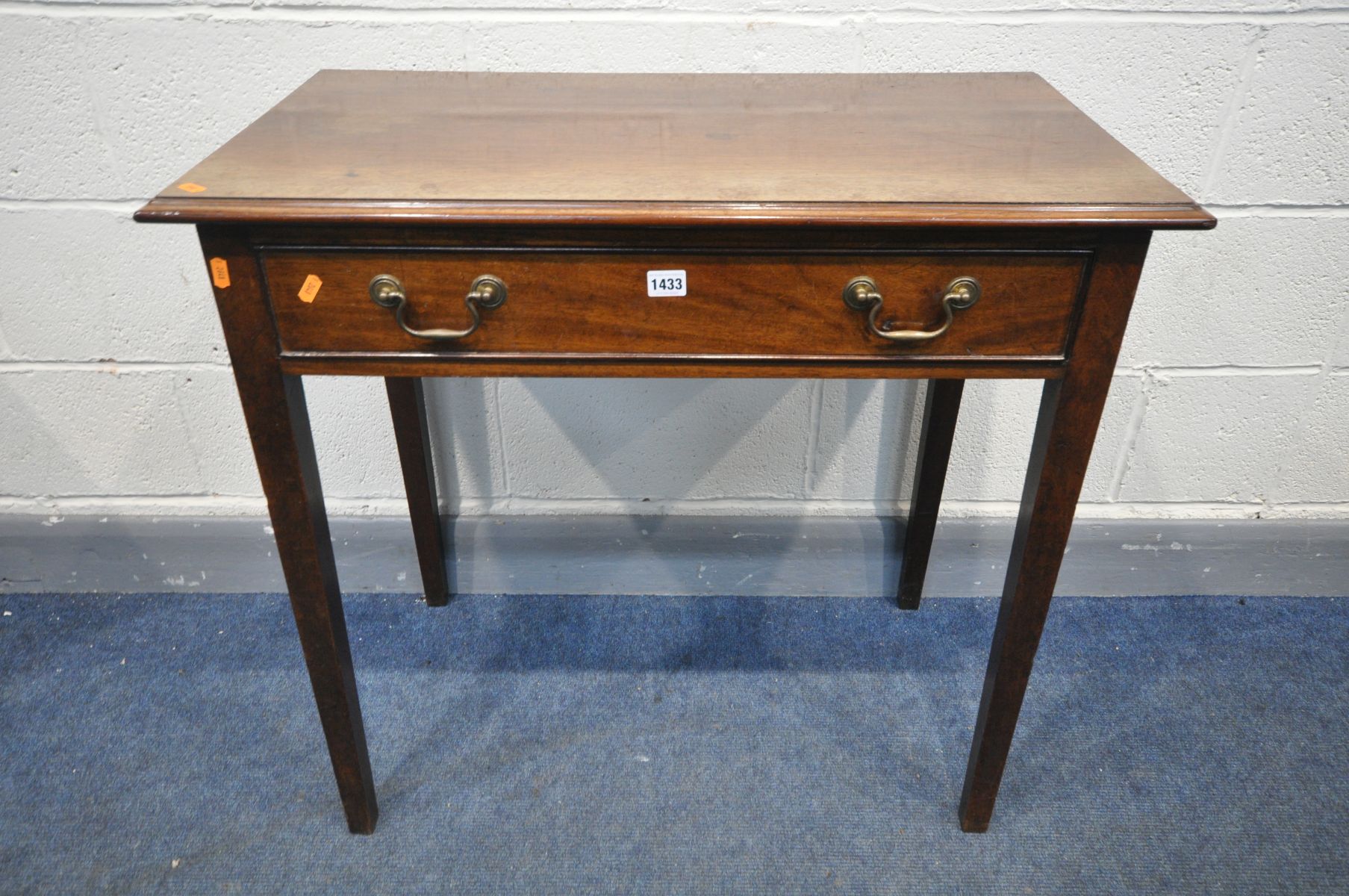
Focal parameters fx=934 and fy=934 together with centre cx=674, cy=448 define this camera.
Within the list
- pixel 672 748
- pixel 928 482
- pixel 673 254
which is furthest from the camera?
pixel 928 482

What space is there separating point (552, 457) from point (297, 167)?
2.39 feet

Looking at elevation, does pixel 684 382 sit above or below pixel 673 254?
below

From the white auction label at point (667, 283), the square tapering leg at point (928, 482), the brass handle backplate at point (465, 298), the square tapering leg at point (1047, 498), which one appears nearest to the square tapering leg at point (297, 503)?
the brass handle backplate at point (465, 298)

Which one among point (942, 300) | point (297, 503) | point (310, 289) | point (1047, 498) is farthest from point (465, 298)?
point (1047, 498)

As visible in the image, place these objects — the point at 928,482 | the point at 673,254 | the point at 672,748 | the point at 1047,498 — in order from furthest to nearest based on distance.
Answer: the point at 928,482 → the point at 672,748 → the point at 1047,498 → the point at 673,254

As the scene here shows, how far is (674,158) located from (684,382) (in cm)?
61

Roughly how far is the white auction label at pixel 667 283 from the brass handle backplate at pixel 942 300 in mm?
134

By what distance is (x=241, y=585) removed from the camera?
153cm

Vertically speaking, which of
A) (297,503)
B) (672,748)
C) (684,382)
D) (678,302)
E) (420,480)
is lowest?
(672,748)

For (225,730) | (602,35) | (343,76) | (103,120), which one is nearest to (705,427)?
(602,35)

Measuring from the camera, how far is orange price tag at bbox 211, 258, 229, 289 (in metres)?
0.76

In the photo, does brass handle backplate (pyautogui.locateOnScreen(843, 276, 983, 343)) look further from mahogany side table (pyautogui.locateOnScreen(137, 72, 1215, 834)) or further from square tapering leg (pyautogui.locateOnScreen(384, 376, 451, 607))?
square tapering leg (pyautogui.locateOnScreen(384, 376, 451, 607))

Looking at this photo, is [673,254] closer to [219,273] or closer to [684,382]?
[219,273]

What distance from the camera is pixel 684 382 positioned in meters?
1.40
